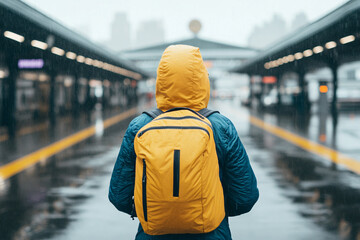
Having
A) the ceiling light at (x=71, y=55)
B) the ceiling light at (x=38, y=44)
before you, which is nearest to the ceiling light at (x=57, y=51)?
the ceiling light at (x=71, y=55)

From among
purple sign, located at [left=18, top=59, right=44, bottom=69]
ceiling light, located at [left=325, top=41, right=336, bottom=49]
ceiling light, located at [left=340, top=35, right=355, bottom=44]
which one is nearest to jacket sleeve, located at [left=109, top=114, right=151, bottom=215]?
ceiling light, located at [left=340, top=35, right=355, bottom=44]

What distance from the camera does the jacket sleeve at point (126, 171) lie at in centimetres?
226

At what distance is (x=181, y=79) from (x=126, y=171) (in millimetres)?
549

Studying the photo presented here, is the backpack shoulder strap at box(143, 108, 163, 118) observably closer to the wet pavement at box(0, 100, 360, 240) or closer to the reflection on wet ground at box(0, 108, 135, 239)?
the wet pavement at box(0, 100, 360, 240)

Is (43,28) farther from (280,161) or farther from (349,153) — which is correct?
(349,153)

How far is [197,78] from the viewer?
215 cm

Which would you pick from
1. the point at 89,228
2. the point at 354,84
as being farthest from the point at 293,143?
the point at 354,84

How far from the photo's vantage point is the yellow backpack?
195cm

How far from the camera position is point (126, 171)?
229 centimetres

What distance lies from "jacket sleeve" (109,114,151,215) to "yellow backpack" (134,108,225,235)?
0.56 ft

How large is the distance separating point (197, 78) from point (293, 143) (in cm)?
1291

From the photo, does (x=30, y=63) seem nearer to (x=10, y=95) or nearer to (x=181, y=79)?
(x=10, y=95)

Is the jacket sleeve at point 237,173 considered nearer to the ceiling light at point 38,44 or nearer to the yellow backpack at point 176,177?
the yellow backpack at point 176,177

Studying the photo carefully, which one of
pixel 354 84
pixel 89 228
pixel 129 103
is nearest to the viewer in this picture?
pixel 89 228
